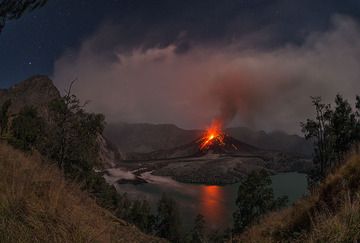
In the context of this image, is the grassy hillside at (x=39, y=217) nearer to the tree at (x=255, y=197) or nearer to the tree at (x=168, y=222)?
the tree at (x=255, y=197)

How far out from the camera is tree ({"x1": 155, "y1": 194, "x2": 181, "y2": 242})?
70469 mm

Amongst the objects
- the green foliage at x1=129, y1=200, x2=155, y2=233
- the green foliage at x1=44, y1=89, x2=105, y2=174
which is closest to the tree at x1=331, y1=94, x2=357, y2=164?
the green foliage at x1=44, y1=89, x2=105, y2=174

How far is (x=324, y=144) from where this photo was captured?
4684 centimetres

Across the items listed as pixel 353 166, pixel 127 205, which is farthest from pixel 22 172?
pixel 127 205

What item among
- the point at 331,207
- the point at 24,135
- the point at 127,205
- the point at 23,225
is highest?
the point at 24,135

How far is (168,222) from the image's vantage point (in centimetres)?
7144

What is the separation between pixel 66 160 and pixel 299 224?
101 ft

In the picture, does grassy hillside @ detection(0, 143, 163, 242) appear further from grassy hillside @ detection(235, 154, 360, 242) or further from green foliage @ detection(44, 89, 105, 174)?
green foliage @ detection(44, 89, 105, 174)

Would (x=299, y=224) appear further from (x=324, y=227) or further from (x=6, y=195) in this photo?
(x=6, y=195)

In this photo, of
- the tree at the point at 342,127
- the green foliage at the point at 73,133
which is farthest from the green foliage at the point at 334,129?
the green foliage at the point at 73,133

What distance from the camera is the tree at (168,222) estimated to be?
231 feet

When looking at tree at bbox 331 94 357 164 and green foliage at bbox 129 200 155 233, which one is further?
green foliage at bbox 129 200 155 233

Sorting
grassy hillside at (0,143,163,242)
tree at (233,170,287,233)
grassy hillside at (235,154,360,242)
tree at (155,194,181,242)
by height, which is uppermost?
grassy hillside at (0,143,163,242)

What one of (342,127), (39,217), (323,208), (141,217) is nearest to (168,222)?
(141,217)
